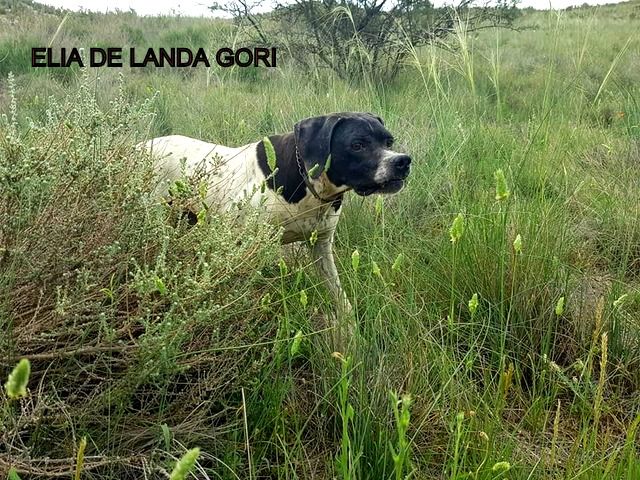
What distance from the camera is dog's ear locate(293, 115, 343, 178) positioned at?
3027 mm

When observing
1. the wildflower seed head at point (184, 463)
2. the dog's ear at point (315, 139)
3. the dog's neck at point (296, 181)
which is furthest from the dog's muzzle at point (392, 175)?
the wildflower seed head at point (184, 463)

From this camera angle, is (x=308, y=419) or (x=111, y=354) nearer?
(x=111, y=354)

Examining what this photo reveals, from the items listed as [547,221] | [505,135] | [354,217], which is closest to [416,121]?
[505,135]

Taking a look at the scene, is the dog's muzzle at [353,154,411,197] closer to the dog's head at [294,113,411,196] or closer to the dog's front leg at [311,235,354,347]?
the dog's head at [294,113,411,196]

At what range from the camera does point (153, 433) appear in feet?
5.56

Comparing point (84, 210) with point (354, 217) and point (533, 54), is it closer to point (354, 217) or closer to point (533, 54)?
point (354, 217)

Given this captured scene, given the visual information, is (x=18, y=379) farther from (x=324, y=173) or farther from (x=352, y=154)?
(x=352, y=154)

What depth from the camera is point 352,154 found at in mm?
3170

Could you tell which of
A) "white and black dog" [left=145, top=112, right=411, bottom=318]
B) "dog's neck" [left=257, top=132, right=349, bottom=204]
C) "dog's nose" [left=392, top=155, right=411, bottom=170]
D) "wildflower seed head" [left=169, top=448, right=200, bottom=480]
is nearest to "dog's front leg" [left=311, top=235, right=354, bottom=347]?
"white and black dog" [left=145, top=112, right=411, bottom=318]

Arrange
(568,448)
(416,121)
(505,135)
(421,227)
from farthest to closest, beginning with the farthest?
(416,121), (505,135), (421,227), (568,448)

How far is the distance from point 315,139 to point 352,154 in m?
0.20

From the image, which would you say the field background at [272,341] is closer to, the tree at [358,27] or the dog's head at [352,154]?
the dog's head at [352,154]

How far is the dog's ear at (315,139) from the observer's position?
3027 millimetres

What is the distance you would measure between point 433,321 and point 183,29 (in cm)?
1064
